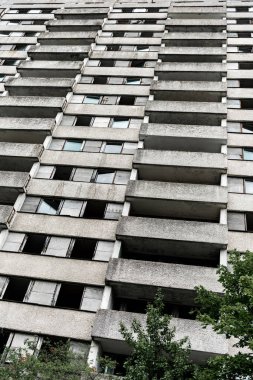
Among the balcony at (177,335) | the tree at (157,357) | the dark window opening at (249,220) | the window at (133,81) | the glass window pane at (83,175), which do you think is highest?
the window at (133,81)

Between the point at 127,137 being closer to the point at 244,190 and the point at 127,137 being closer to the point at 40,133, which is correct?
the point at 40,133

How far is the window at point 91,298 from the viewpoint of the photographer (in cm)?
1650

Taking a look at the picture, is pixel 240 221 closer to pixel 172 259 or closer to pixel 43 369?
pixel 172 259

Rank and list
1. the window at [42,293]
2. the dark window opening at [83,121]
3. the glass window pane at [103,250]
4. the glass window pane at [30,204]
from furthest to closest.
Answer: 1. the dark window opening at [83,121]
2. the glass window pane at [30,204]
3. the glass window pane at [103,250]
4. the window at [42,293]

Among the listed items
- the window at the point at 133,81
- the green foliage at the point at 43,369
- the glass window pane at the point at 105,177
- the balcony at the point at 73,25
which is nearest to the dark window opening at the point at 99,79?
the window at the point at 133,81

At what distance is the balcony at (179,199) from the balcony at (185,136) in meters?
3.93

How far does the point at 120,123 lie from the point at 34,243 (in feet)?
32.6

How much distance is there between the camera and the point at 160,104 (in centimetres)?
2520

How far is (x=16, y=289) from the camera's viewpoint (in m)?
18.1

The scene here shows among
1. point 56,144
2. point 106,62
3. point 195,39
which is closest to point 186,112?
point 56,144

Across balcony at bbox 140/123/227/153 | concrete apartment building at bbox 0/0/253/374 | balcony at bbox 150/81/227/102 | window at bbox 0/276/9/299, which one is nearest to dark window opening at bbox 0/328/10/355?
concrete apartment building at bbox 0/0/253/374

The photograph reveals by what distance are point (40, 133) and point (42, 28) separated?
17.7 meters

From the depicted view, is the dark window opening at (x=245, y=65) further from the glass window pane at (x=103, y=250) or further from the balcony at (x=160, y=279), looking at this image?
the balcony at (x=160, y=279)

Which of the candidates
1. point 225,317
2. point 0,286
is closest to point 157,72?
point 0,286
